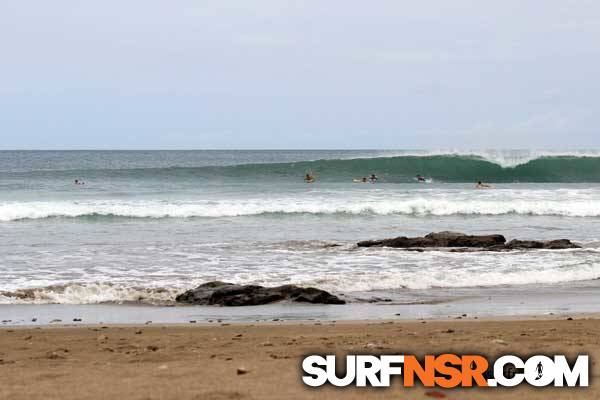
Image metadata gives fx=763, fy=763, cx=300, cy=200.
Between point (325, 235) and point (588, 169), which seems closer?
point (325, 235)

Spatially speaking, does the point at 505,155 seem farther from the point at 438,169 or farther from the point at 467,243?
the point at 467,243

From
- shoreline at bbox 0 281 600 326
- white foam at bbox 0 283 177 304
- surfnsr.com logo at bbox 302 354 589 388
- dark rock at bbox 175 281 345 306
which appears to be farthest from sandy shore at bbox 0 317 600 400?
white foam at bbox 0 283 177 304

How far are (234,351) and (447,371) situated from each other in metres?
1.73

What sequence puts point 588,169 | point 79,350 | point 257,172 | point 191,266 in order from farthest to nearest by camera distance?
point 588,169 < point 257,172 < point 191,266 < point 79,350

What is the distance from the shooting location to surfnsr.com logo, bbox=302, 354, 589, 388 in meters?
4.21

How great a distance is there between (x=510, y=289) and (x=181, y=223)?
11750 millimetres

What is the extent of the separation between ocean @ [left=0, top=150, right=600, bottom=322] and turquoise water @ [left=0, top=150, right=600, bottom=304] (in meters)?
0.04

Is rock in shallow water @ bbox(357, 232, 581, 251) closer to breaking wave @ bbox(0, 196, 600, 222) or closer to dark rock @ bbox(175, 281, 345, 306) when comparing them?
dark rock @ bbox(175, 281, 345, 306)

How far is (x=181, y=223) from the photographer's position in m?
20.4

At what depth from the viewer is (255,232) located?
58.3 feet

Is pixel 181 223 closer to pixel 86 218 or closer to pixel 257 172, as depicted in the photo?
pixel 86 218

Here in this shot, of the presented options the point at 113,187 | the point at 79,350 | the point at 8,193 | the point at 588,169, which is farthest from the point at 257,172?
the point at 79,350

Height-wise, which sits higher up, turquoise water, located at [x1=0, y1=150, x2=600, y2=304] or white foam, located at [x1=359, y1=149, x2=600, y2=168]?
white foam, located at [x1=359, y1=149, x2=600, y2=168]

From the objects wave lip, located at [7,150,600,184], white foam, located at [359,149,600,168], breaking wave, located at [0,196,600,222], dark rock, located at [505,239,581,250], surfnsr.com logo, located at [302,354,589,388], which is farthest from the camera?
white foam, located at [359,149,600,168]
